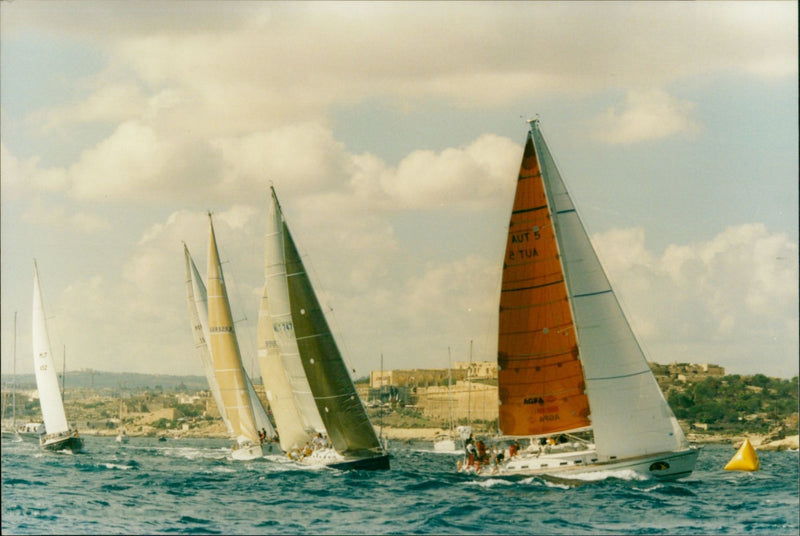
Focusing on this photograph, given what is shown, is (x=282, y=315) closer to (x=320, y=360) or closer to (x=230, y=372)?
(x=320, y=360)

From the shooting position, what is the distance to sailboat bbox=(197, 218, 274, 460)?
50656 millimetres

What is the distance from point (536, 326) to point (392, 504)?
7.33m

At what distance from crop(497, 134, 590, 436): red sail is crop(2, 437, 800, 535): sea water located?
2.30 m

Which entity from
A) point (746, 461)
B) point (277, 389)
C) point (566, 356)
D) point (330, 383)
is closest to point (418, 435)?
point (277, 389)

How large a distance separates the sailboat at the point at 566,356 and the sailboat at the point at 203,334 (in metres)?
22.9

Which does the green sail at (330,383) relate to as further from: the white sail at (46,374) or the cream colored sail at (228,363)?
the white sail at (46,374)

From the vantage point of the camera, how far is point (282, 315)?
136ft

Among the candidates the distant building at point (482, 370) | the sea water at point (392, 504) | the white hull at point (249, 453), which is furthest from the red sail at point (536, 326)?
the distant building at point (482, 370)

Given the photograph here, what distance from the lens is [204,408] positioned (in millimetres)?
158125

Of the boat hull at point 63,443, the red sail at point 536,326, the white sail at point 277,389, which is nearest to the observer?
the red sail at point 536,326

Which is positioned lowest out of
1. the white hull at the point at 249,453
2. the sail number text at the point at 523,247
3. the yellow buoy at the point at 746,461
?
the yellow buoy at the point at 746,461

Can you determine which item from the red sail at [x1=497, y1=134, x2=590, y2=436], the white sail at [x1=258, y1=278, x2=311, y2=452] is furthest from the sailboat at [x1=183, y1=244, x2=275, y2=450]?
the red sail at [x1=497, y1=134, x2=590, y2=436]

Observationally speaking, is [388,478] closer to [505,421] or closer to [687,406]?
[505,421]

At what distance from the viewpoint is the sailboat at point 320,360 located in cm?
3938
